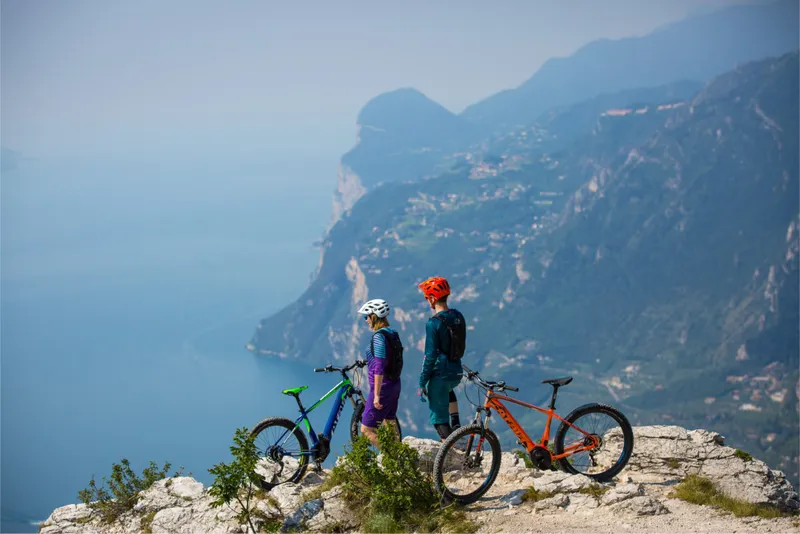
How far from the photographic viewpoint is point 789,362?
193500 mm

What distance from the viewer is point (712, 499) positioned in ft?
30.1

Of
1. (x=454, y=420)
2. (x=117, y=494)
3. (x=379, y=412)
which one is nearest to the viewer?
(x=379, y=412)

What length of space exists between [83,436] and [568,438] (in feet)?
671

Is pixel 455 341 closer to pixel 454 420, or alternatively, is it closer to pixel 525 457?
pixel 454 420

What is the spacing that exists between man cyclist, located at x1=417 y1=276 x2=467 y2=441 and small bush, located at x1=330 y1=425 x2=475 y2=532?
2.95 feet

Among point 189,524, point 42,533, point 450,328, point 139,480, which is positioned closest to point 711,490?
point 450,328

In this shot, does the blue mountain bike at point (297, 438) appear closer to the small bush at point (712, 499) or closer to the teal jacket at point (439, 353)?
the teal jacket at point (439, 353)

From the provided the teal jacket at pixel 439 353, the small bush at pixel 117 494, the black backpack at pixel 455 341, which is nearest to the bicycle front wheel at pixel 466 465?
the teal jacket at pixel 439 353

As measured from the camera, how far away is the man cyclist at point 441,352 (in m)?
9.29

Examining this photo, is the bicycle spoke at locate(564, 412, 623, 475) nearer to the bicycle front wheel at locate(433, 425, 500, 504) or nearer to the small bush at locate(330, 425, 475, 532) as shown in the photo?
the bicycle front wheel at locate(433, 425, 500, 504)

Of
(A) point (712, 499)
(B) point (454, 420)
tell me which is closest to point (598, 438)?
(A) point (712, 499)

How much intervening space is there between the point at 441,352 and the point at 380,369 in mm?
894

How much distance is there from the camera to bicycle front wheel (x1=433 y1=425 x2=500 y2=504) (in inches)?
A: 343

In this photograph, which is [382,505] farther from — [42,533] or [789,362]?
[789,362]
